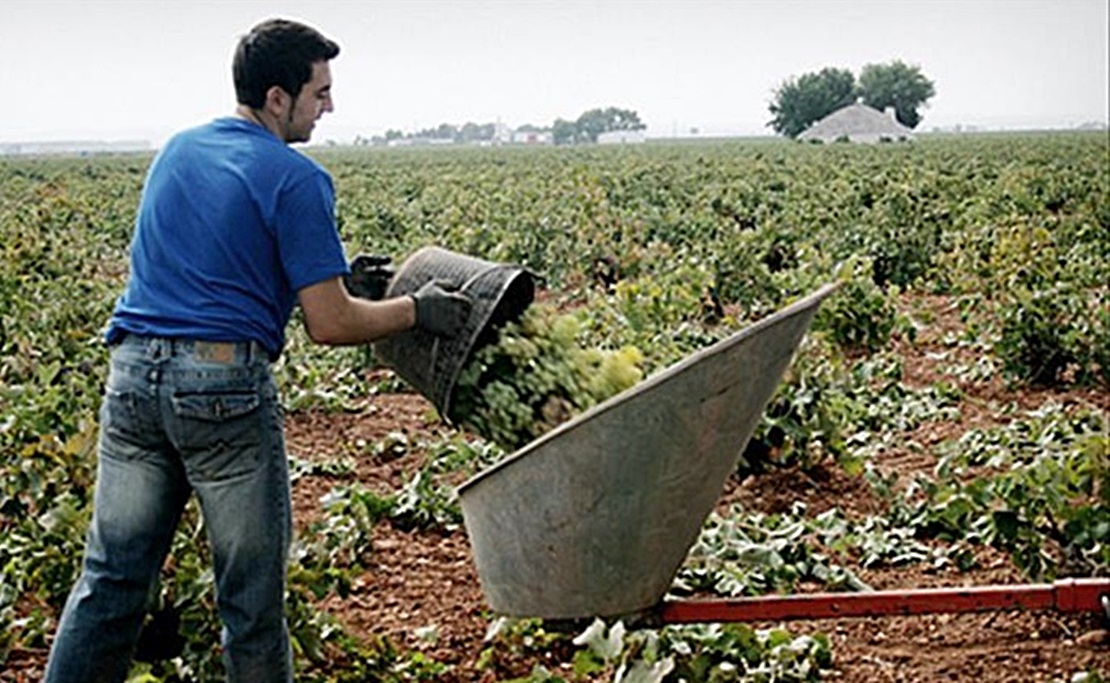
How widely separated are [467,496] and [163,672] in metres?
1.05

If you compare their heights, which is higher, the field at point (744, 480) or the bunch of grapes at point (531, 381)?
the bunch of grapes at point (531, 381)

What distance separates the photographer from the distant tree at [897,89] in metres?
106

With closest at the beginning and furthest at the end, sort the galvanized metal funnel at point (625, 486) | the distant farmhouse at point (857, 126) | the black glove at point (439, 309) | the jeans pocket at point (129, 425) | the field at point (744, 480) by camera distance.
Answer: the galvanized metal funnel at point (625, 486) → the jeans pocket at point (129, 425) → the black glove at point (439, 309) → the field at point (744, 480) → the distant farmhouse at point (857, 126)

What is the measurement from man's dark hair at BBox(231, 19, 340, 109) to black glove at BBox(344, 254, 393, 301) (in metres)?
0.75

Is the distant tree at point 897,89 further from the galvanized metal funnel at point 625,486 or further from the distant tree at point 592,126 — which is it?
the galvanized metal funnel at point 625,486

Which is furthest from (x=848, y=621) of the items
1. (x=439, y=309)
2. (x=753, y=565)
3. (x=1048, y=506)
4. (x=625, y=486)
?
(x=439, y=309)

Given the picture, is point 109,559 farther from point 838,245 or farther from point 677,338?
point 838,245

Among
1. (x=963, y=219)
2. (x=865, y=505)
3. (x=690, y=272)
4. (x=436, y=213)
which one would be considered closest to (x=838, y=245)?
(x=963, y=219)

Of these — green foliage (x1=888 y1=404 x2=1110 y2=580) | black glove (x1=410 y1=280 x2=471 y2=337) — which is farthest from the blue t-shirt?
green foliage (x1=888 y1=404 x2=1110 y2=580)

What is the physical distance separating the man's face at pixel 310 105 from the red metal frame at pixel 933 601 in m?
1.45

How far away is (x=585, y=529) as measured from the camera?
10.4ft

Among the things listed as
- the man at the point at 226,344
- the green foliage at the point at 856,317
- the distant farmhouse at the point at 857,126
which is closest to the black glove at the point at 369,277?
the man at the point at 226,344

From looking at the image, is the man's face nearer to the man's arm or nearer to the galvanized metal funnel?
the man's arm

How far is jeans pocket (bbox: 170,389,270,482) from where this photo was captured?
3154 millimetres
